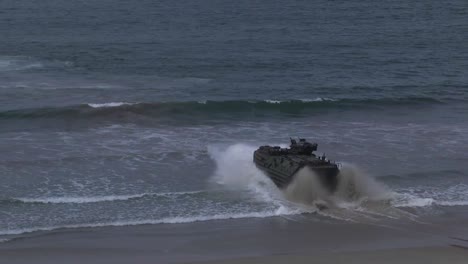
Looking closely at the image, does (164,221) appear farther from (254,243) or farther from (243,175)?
(243,175)

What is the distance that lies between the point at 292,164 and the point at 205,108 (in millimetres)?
16480

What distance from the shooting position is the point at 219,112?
5016cm

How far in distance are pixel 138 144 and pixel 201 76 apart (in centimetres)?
1639

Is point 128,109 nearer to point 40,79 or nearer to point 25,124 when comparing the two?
point 25,124

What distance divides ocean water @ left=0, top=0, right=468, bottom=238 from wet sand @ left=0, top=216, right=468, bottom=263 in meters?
0.99

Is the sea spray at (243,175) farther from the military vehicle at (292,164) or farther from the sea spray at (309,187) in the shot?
the military vehicle at (292,164)

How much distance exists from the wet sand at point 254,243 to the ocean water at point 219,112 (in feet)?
Result: 3.25

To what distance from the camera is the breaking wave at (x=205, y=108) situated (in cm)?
4816

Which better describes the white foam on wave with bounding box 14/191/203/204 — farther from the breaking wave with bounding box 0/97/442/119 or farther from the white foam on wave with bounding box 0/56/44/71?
the white foam on wave with bounding box 0/56/44/71

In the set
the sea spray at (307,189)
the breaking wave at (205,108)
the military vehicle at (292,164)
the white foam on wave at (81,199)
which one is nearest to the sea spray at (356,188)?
the military vehicle at (292,164)

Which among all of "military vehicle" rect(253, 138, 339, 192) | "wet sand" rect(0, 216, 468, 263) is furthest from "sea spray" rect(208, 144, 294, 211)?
"wet sand" rect(0, 216, 468, 263)

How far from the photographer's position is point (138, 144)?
140 ft

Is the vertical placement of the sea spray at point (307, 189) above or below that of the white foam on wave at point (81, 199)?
above

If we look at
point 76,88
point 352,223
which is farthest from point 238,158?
point 76,88
